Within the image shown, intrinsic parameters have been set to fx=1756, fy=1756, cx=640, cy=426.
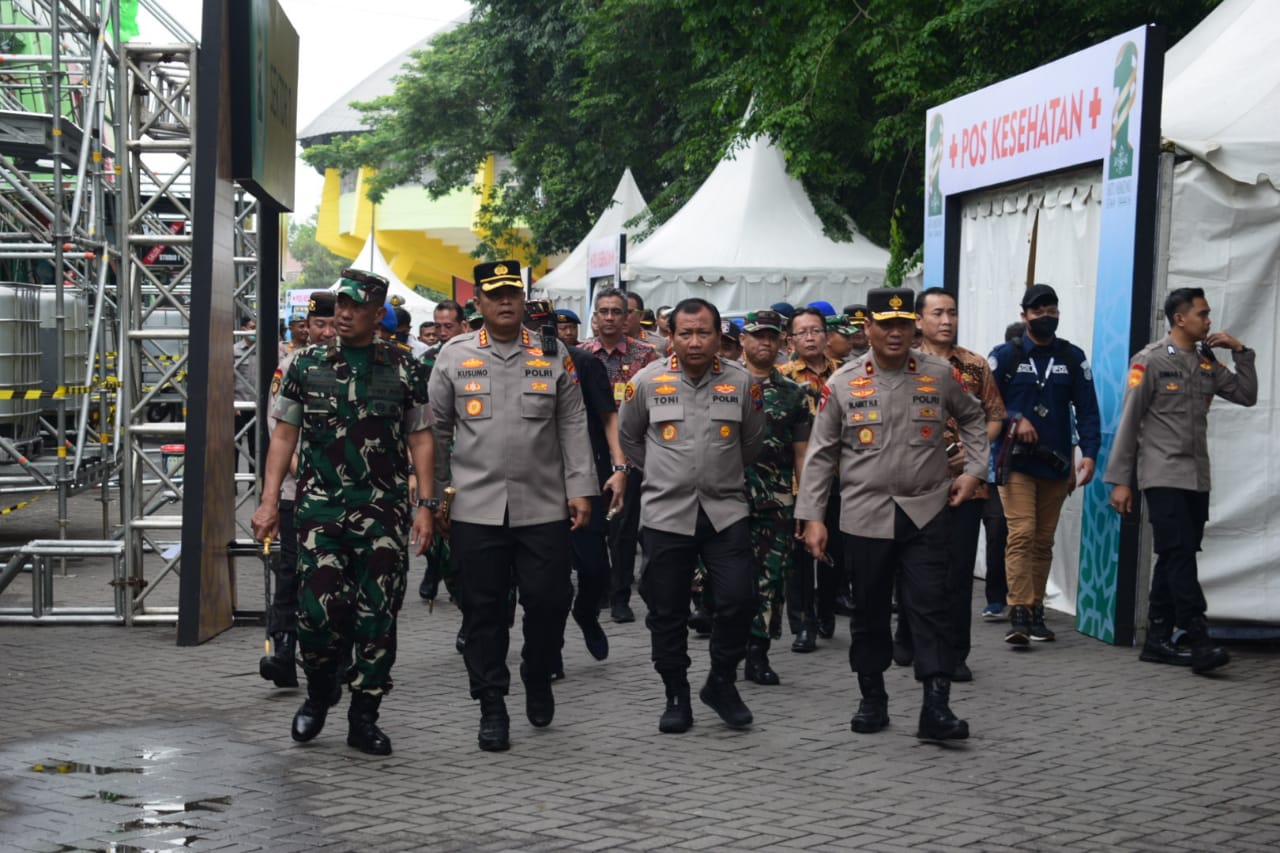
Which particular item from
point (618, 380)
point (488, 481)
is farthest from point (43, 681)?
point (618, 380)

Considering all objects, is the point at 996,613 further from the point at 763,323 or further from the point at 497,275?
the point at 497,275

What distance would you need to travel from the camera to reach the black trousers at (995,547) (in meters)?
11.2

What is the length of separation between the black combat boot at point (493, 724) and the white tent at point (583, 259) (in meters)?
17.8

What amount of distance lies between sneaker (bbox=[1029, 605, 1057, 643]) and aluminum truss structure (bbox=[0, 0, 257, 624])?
5.14 metres

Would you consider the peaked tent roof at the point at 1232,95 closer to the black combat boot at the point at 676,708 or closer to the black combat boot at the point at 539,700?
the black combat boot at the point at 676,708

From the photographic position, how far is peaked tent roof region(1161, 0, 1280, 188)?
32.8ft

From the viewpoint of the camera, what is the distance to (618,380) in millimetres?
11930

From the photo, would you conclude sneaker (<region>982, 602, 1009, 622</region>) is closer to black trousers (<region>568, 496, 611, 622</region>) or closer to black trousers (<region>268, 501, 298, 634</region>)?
black trousers (<region>568, 496, 611, 622</region>)

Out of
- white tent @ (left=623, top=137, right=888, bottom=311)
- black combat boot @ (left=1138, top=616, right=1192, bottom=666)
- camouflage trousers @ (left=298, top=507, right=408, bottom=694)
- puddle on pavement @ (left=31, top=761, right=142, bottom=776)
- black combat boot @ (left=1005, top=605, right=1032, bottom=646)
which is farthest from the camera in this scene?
white tent @ (left=623, top=137, right=888, bottom=311)

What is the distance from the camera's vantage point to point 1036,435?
32.6 feet

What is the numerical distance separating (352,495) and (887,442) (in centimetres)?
231

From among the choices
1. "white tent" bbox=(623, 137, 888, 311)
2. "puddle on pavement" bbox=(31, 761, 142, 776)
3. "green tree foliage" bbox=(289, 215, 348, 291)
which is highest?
"green tree foliage" bbox=(289, 215, 348, 291)

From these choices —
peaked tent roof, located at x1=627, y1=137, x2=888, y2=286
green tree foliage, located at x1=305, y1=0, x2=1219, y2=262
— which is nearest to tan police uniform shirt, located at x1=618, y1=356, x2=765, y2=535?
green tree foliage, located at x1=305, y1=0, x2=1219, y2=262

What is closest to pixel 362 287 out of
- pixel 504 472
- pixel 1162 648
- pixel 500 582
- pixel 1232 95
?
pixel 504 472
